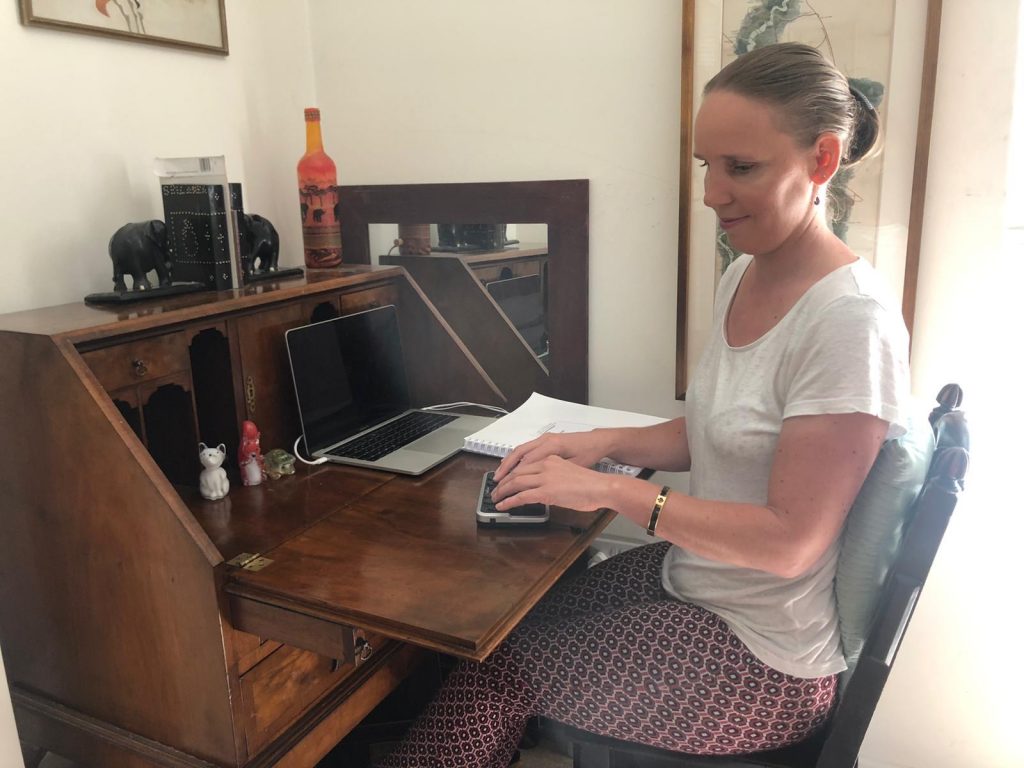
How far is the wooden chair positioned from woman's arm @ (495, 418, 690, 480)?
378mm

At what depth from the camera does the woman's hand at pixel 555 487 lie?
1038mm

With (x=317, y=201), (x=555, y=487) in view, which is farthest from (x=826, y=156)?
(x=317, y=201)

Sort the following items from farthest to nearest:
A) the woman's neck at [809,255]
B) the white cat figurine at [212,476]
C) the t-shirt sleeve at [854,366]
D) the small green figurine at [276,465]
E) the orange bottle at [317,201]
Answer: the orange bottle at [317,201] < the small green figurine at [276,465] < the white cat figurine at [212,476] < the woman's neck at [809,255] < the t-shirt sleeve at [854,366]

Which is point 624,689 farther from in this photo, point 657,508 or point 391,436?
point 391,436

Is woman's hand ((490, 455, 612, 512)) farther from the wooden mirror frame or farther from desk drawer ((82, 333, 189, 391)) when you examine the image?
the wooden mirror frame

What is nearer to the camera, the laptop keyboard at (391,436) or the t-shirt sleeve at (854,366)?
the t-shirt sleeve at (854,366)

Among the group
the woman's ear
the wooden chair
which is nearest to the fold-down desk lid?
the wooden chair

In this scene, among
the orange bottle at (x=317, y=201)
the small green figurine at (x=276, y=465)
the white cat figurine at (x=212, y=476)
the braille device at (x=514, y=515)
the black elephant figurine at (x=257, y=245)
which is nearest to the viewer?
the braille device at (x=514, y=515)

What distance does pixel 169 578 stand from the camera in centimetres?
104

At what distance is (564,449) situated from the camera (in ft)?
4.06

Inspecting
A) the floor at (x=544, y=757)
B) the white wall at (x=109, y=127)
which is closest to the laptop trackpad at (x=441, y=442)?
the white wall at (x=109, y=127)

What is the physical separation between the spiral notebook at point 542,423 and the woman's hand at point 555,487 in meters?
0.25

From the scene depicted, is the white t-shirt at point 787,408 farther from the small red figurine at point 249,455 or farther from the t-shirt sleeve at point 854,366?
the small red figurine at point 249,455

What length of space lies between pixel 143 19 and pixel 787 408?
1.34 metres
